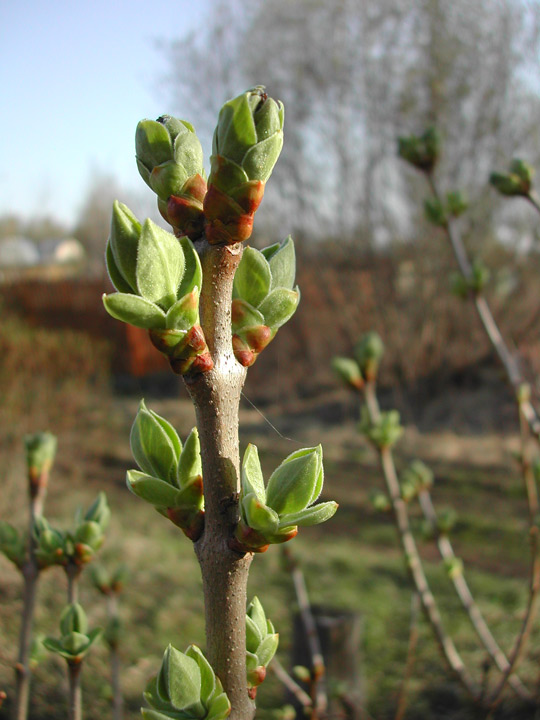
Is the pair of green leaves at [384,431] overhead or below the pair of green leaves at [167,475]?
overhead

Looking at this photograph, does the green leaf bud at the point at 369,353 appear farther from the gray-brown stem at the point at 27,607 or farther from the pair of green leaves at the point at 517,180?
the gray-brown stem at the point at 27,607

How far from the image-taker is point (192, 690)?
1.25 feet

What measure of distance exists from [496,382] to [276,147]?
6778 millimetres

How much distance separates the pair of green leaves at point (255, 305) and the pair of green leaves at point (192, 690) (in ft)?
0.60

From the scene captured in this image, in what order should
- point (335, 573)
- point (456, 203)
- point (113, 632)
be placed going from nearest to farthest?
point (113, 632), point (456, 203), point (335, 573)

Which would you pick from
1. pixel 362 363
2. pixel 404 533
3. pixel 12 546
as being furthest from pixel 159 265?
pixel 404 533

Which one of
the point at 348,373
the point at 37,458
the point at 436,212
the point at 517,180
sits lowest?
the point at 37,458

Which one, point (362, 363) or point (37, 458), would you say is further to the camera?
point (362, 363)

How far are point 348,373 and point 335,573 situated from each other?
7.56 feet

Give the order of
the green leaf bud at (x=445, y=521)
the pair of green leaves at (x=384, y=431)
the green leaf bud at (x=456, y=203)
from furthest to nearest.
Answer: the green leaf bud at (x=445, y=521)
the green leaf bud at (x=456, y=203)
the pair of green leaves at (x=384, y=431)

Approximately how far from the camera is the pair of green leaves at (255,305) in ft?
1.34

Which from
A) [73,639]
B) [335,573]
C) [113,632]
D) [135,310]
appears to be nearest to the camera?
[135,310]

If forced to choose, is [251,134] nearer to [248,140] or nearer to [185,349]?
[248,140]

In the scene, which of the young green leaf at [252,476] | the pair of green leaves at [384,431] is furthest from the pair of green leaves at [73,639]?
the pair of green leaves at [384,431]
